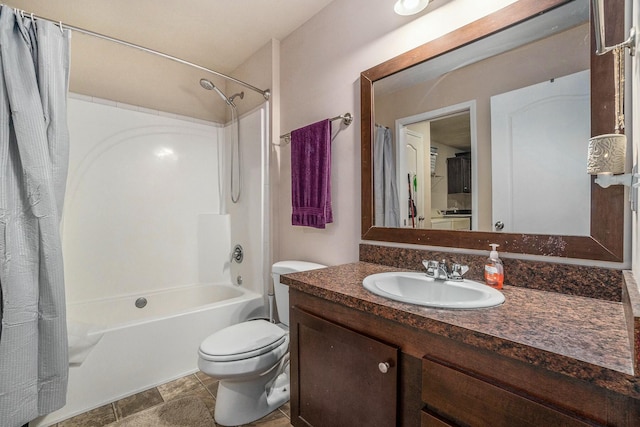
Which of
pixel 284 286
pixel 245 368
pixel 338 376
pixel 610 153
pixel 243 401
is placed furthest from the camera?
pixel 284 286

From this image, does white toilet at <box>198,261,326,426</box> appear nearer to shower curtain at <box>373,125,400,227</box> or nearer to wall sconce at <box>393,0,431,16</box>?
shower curtain at <box>373,125,400,227</box>

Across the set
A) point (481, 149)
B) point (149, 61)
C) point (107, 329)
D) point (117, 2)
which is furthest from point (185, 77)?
point (481, 149)

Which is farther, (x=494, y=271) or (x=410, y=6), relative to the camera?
(x=410, y=6)

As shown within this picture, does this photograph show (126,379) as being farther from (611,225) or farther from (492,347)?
(611,225)

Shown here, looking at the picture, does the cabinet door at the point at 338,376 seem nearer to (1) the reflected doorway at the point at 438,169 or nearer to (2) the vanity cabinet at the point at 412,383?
(2) the vanity cabinet at the point at 412,383

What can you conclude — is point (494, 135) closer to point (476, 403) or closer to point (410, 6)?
point (410, 6)

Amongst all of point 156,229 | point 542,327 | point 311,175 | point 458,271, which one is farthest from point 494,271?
point 156,229

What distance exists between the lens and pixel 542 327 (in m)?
0.70

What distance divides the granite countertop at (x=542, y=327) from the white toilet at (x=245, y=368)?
0.63 m

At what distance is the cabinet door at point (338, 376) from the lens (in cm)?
89

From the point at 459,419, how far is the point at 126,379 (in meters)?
1.85

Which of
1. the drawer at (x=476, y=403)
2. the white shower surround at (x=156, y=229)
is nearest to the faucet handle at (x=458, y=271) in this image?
the drawer at (x=476, y=403)

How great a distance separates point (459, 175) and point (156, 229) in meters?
2.41

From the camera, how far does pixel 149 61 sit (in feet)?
8.05
